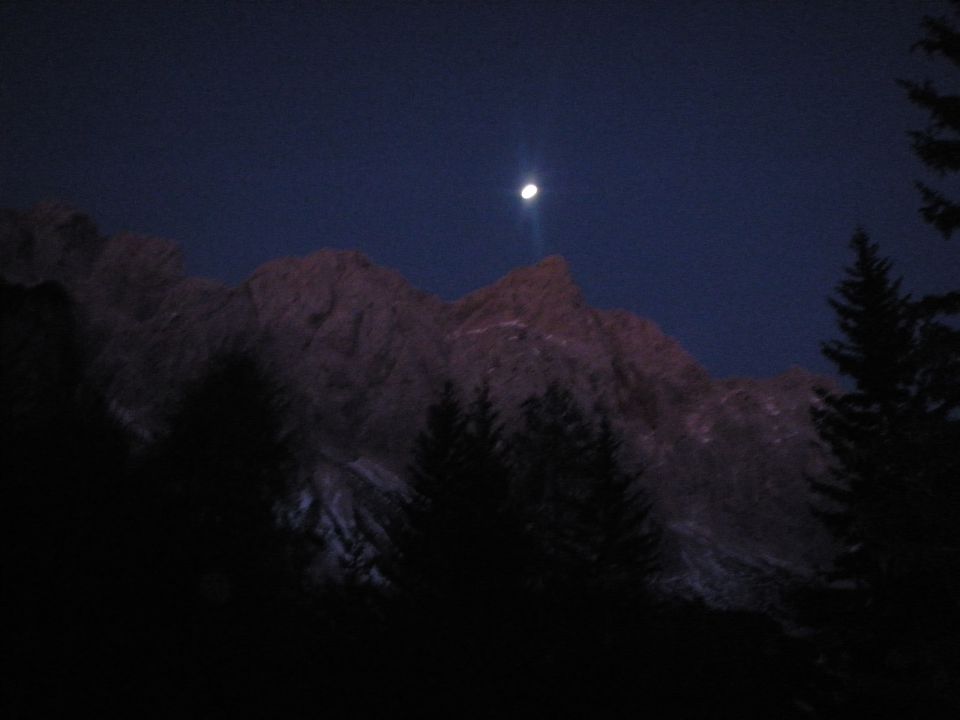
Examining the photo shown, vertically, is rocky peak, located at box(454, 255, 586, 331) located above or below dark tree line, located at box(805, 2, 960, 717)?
above

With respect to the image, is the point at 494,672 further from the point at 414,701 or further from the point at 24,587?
the point at 24,587

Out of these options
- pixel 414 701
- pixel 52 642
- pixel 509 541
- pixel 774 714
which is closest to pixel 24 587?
pixel 52 642

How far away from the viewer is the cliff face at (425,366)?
68.9 metres

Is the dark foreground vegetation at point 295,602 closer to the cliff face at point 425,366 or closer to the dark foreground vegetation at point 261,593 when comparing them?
the dark foreground vegetation at point 261,593

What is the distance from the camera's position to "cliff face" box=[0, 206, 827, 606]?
2712 inches

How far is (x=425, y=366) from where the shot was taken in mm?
81062

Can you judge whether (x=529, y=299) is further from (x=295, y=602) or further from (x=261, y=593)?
(x=261, y=593)

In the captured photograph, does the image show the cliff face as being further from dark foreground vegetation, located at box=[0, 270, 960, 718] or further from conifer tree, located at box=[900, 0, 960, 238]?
conifer tree, located at box=[900, 0, 960, 238]

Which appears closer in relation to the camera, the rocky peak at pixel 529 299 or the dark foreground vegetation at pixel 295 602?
the dark foreground vegetation at pixel 295 602

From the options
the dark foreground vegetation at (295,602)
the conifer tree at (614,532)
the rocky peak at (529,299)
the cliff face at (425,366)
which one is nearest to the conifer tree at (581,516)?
the conifer tree at (614,532)

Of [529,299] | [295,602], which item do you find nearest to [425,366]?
[529,299]

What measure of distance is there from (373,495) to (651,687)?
46.9 m

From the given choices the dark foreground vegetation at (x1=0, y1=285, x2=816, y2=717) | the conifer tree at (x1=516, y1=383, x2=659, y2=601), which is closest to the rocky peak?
the conifer tree at (x1=516, y1=383, x2=659, y2=601)

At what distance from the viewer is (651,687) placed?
11656mm
